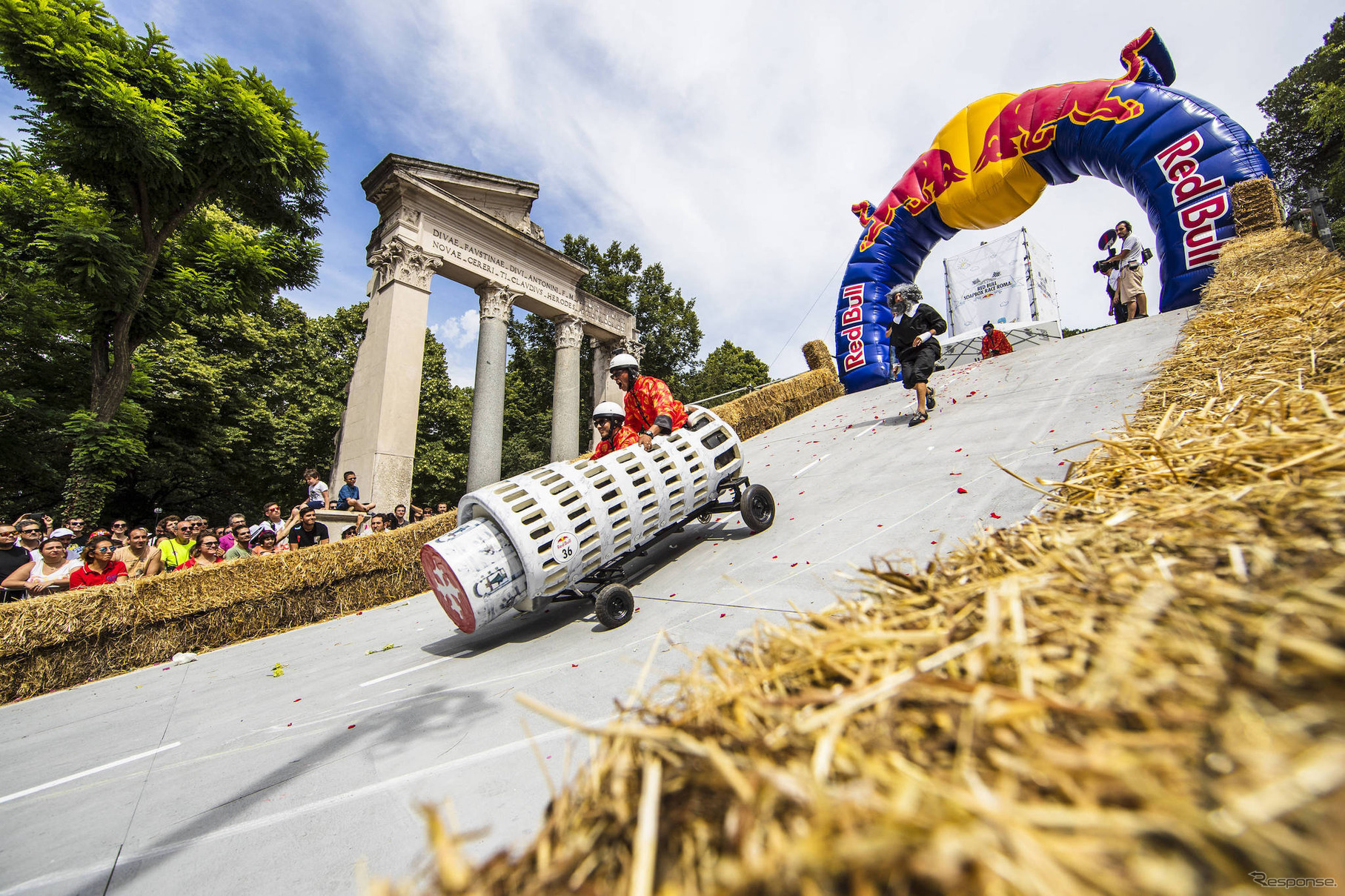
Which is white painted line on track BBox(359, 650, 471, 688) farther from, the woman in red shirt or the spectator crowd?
the woman in red shirt

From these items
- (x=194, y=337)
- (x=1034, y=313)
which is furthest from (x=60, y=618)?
(x=1034, y=313)

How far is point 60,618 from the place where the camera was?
16.8 ft

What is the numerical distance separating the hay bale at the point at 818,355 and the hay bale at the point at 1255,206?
332 inches

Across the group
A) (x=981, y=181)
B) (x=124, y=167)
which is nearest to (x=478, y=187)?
(x=124, y=167)

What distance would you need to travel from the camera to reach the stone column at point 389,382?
1195 centimetres

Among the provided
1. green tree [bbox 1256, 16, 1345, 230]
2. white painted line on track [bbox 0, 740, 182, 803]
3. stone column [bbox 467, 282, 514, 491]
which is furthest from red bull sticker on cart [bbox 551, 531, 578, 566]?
green tree [bbox 1256, 16, 1345, 230]

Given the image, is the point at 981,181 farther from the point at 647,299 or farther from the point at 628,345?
the point at 647,299

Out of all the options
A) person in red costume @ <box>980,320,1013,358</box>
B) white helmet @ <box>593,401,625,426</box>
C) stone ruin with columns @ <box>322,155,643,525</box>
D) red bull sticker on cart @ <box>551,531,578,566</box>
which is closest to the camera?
red bull sticker on cart @ <box>551,531,578,566</box>

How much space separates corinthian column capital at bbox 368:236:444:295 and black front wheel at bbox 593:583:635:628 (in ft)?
39.1

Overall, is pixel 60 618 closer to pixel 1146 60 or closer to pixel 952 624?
pixel 952 624

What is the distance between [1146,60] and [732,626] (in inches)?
606

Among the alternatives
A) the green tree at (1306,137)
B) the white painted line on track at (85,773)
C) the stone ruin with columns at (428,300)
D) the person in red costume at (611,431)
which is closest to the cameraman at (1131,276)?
the person in red costume at (611,431)

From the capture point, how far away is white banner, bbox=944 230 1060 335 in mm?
18812

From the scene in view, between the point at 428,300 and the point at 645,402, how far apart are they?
10.2 metres
